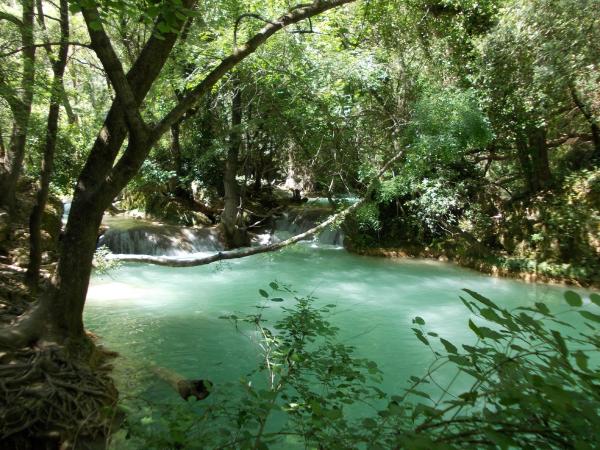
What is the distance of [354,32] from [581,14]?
16.9ft

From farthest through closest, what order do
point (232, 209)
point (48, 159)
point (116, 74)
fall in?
point (232, 209) → point (48, 159) → point (116, 74)

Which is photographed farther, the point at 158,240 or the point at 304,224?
the point at 304,224

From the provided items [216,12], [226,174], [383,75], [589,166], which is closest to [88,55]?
[226,174]

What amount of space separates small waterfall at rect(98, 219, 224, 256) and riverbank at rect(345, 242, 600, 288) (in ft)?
15.9

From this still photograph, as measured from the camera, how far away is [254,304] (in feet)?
27.7

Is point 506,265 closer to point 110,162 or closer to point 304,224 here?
point 304,224

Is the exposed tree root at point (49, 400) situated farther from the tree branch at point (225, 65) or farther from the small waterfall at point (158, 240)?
the small waterfall at point (158, 240)

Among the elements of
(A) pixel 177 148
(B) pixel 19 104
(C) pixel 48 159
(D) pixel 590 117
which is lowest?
(C) pixel 48 159

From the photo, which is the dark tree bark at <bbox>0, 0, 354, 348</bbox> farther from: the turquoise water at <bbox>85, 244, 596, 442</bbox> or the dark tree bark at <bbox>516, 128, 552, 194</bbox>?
the dark tree bark at <bbox>516, 128, 552, 194</bbox>

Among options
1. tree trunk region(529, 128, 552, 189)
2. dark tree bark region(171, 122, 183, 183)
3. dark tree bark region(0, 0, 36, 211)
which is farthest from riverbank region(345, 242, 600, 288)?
dark tree bark region(0, 0, 36, 211)

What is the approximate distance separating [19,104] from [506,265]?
433 inches

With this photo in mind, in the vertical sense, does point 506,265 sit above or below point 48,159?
below

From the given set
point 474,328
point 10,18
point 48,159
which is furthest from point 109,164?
point 474,328

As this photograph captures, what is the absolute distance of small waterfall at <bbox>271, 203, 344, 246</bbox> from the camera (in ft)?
49.6
